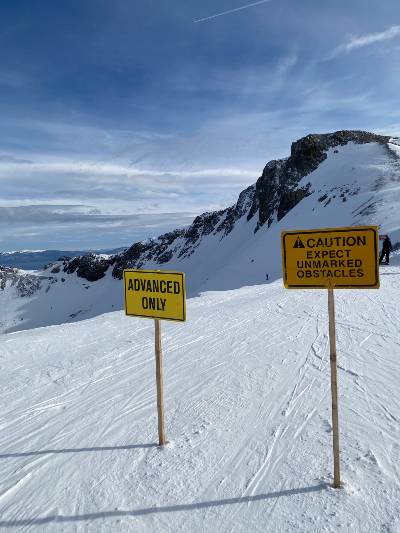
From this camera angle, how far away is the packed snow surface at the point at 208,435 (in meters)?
4.06

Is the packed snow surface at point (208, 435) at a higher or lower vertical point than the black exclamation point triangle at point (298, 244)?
lower

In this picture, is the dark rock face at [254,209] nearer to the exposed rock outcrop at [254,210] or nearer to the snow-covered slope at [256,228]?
the exposed rock outcrop at [254,210]

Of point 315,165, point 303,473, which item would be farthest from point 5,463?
point 315,165

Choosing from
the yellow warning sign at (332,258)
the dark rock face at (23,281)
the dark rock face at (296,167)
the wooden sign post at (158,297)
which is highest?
the dark rock face at (296,167)

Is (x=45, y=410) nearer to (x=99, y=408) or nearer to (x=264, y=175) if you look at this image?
(x=99, y=408)

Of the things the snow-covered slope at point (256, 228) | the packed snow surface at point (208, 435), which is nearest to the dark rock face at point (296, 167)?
the snow-covered slope at point (256, 228)

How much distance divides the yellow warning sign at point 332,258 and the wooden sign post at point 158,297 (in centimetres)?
137

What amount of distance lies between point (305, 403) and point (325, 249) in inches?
120

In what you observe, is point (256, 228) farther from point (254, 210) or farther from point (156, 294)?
point (156, 294)

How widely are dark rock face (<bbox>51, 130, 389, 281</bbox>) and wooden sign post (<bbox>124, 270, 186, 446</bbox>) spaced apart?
2029 inches

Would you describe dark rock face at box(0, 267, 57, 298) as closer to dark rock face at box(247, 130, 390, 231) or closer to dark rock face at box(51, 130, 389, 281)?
dark rock face at box(51, 130, 389, 281)

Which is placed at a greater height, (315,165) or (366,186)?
(315,165)

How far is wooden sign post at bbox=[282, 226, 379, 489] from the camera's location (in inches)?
159

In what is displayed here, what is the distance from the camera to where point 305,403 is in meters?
6.21
